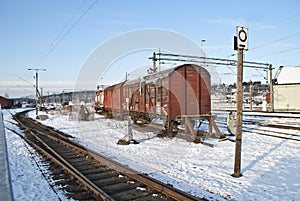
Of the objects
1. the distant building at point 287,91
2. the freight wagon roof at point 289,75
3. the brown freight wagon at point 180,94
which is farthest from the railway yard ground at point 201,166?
the freight wagon roof at point 289,75

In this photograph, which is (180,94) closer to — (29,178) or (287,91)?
(29,178)

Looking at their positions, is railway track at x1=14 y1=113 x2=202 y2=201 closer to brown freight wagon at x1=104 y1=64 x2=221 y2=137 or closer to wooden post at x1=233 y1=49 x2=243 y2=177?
wooden post at x1=233 y1=49 x2=243 y2=177

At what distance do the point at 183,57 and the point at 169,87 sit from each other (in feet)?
44.0

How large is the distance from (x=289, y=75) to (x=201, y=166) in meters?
37.0

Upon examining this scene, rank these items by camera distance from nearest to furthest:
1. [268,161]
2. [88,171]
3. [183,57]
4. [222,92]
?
[88,171], [268,161], [183,57], [222,92]

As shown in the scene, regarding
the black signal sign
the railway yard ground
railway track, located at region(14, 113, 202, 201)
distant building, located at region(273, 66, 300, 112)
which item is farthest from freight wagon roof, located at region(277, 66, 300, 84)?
railway track, located at region(14, 113, 202, 201)

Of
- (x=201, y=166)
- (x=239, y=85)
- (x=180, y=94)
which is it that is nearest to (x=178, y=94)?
(x=180, y=94)

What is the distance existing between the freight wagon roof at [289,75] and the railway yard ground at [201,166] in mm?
27615

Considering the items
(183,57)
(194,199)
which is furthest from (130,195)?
(183,57)

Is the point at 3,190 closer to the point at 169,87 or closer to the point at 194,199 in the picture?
the point at 194,199

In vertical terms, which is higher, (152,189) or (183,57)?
(183,57)

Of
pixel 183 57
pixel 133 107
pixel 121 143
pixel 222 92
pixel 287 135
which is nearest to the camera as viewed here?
pixel 121 143

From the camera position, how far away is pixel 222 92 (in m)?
61.5

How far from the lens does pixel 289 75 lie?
38.5 metres
